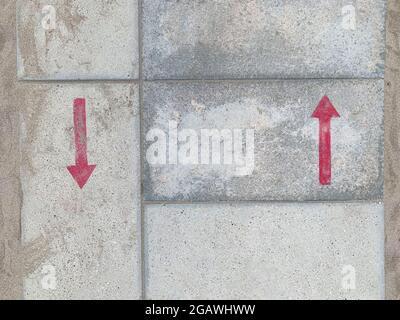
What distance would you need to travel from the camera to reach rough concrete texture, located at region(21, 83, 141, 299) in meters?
3.04

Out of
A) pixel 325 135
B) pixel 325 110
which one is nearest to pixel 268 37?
pixel 325 110

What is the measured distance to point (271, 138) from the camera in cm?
304

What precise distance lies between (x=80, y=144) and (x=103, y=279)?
91 centimetres

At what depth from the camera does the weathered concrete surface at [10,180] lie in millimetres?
3051

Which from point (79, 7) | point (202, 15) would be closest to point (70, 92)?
point (79, 7)

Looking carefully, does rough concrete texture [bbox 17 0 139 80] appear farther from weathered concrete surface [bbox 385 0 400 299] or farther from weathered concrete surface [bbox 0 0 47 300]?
weathered concrete surface [bbox 385 0 400 299]

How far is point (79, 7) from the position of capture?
9.89ft

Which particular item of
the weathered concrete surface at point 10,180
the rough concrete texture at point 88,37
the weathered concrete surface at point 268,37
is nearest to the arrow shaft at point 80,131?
the rough concrete texture at point 88,37

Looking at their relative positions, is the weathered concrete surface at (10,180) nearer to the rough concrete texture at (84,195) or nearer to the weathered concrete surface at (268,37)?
the rough concrete texture at (84,195)

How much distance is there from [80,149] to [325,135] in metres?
1.61

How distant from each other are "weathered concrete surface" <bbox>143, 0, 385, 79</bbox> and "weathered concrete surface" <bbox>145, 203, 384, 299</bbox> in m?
0.91

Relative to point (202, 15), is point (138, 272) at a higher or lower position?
lower

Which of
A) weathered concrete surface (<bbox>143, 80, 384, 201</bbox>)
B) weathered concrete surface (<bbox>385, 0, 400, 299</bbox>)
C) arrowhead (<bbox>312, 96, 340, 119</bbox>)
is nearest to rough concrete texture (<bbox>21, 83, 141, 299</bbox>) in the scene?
weathered concrete surface (<bbox>143, 80, 384, 201</bbox>)
